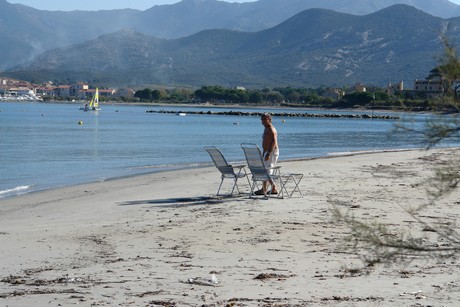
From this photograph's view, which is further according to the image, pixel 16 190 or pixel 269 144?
pixel 16 190

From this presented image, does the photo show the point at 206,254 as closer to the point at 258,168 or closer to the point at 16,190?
the point at 258,168

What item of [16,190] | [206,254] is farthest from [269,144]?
[16,190]

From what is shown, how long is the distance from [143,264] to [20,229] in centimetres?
327

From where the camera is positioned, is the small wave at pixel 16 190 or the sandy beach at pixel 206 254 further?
the small wave at pixel 16 190

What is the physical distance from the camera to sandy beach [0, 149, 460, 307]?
21.1ft

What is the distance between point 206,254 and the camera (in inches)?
320

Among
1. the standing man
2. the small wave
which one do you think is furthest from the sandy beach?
the small wave

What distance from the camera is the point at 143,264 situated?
7.68 m

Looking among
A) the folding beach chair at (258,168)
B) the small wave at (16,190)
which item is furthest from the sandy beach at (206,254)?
the small wave at (16,190)

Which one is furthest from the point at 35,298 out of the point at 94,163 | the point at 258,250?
the point at 94,163

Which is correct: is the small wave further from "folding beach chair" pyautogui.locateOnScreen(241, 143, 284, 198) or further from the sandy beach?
"folding beach chair" pyautogui.locateOnScreen(241, 143, 284, 198)

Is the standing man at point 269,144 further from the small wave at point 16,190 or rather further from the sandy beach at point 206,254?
the small wave at point 16,190

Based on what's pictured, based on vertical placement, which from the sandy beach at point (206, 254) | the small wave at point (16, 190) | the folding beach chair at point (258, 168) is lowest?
the small wave at point (16, 190)

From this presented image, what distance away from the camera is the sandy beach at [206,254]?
644cm
